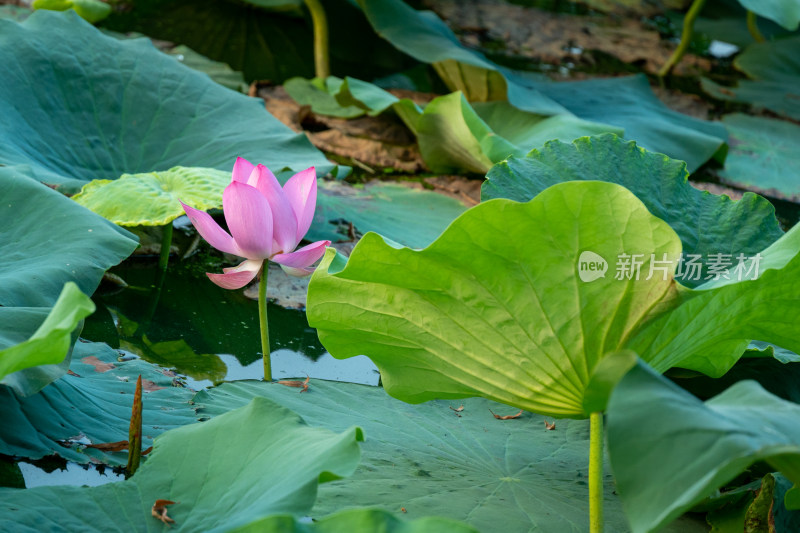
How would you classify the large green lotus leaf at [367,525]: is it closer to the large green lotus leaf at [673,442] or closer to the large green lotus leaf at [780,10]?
the large green lotus leaf at [673,442]

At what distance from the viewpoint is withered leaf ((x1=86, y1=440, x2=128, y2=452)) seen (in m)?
1.08

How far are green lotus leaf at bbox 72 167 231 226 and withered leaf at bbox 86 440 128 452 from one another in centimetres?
47

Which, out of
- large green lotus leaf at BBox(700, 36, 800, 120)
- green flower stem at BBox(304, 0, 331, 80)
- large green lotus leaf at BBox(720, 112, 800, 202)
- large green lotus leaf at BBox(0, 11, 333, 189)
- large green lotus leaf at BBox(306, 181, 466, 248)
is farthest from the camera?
large green lotus leaf at BBox(700, 36, 800, 120)

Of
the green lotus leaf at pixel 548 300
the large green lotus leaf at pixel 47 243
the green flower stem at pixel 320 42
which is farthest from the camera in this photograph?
the green flower stem at pixel 320 42

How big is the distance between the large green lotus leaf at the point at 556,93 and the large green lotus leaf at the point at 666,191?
3.81 ft

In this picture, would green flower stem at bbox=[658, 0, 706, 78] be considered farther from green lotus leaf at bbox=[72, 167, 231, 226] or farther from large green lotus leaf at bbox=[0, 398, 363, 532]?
large green lotus leaf at bbox=[0, 398, 363, 532]

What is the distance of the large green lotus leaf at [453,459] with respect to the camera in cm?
98

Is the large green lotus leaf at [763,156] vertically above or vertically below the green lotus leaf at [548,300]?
below

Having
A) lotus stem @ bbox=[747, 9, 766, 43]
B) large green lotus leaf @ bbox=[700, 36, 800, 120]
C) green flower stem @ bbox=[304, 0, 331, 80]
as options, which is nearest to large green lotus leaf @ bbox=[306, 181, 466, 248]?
green flower stem @ bbox=[304, 0, 331, 80]

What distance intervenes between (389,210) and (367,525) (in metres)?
1.46

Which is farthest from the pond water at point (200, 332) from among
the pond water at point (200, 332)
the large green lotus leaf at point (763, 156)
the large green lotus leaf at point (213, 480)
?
the large green lotus leaf at point (763, 156)

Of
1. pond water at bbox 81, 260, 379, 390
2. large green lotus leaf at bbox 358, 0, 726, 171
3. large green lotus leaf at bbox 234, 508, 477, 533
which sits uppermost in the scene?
large green lotus leaf at bbox 234, 508, 477, 533

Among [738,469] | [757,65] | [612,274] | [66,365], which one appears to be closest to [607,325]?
[612,274]

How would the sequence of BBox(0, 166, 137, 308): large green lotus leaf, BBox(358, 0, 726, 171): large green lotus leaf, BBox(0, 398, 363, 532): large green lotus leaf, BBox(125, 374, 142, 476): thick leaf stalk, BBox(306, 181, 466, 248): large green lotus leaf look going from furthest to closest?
BBox(358, 0, 726, 171): large green lotus leaf < BBox(306, 181, 466, 248): large green lotus leaf < BBox(0, 166, 137, 308): large green lotus leaf < BBox(125, 374, 142, 476): thick leaf stalk < BBox(0, 398, 363, 532): large green lotus leaf
